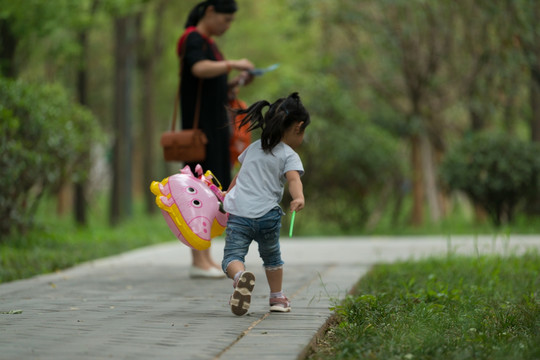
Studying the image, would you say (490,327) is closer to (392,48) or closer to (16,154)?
(16,154)

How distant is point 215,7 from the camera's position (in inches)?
277

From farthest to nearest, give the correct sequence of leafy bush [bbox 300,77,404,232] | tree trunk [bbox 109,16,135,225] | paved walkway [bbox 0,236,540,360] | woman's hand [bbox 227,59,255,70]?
tree trunk [bbox 109,16,135,225] < leafy bush [bbox 300,77,404,232] < woman's hand [bbox 227,59,255,70] < paved walkway [bbox 0,236,540,360]

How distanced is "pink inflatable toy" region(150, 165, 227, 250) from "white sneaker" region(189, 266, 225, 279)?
1594 mm

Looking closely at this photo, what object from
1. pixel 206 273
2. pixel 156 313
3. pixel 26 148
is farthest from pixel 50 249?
pixel 156 313

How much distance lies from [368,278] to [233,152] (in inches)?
60.4

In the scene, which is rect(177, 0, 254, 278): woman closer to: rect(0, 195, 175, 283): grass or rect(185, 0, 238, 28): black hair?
rect(185, 0, 238, 28): black hair

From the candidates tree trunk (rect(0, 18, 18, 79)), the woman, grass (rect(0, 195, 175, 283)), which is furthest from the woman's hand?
tree trunk (rect(0, 18, 18, 79))

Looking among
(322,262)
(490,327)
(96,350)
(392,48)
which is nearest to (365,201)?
(392,48)

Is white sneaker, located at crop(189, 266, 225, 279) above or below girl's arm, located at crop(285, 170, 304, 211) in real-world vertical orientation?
below

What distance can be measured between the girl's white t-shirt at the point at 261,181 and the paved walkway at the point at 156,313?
2.02ft

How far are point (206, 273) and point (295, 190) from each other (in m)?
2.29

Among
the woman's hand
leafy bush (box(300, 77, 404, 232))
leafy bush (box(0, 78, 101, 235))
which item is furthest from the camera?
leafy bush (box(300, 77, 404, 232))

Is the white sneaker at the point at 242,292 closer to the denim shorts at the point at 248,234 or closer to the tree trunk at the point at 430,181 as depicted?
the denim shorts at the point at 248,234

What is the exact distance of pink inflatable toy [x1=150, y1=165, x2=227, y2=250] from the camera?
210 inches
